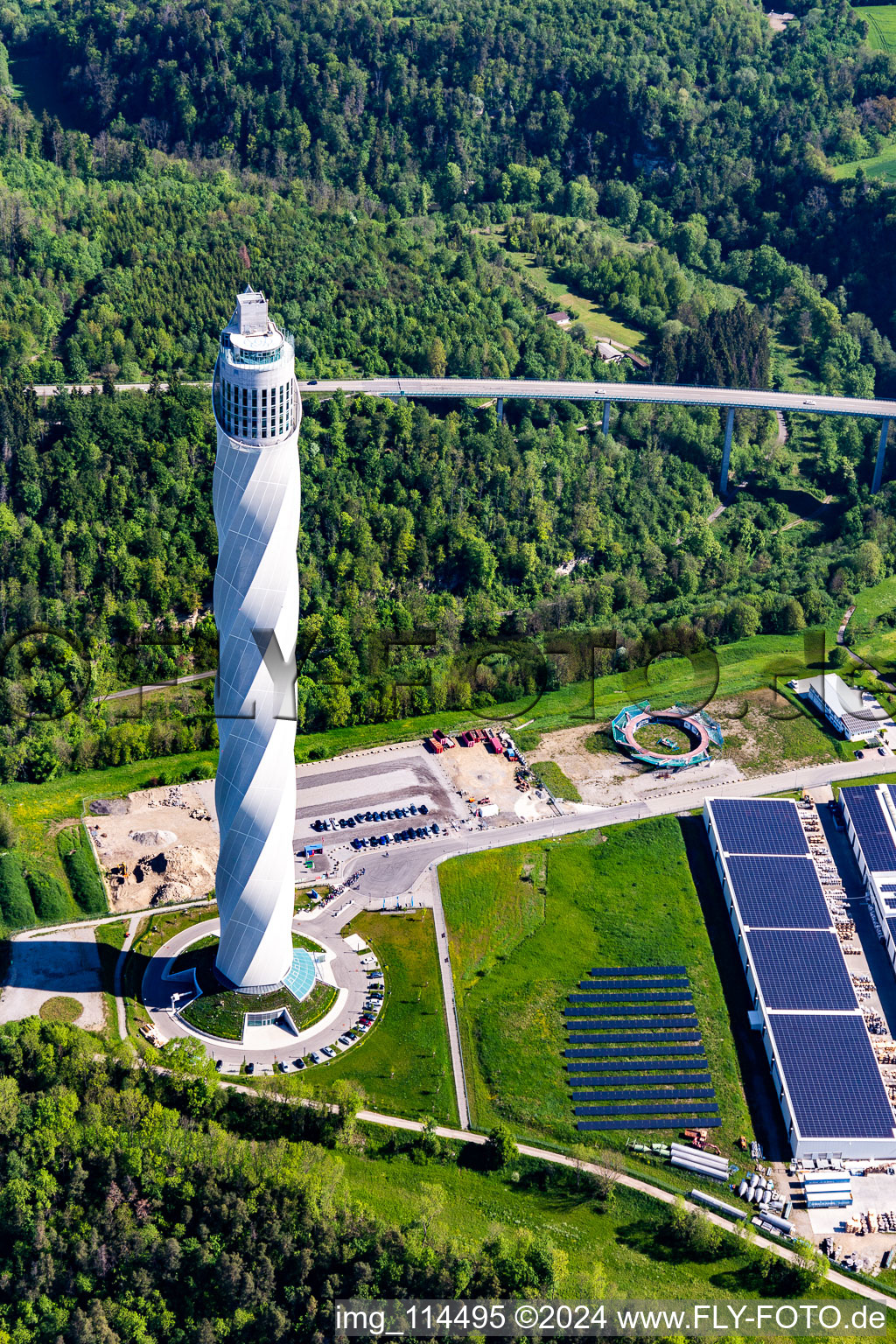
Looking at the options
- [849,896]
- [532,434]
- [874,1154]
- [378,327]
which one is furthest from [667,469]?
[874,1154]

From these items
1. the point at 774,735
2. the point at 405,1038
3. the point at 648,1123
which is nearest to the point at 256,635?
the point at 405,1038

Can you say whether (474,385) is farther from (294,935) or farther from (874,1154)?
(874,1154)

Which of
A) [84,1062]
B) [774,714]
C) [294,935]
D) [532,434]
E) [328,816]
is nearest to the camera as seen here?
[84,1062]

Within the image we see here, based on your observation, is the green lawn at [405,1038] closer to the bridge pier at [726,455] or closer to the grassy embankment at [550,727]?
the grassy embankment at [550,727]

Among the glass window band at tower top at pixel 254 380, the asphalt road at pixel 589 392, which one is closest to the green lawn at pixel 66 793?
the glass window band at tower top at pixel 254 380

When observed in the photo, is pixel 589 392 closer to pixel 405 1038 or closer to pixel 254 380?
pixel 405 1038

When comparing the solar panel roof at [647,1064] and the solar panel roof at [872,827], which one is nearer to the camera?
the solar panel roof at [647,1064]
